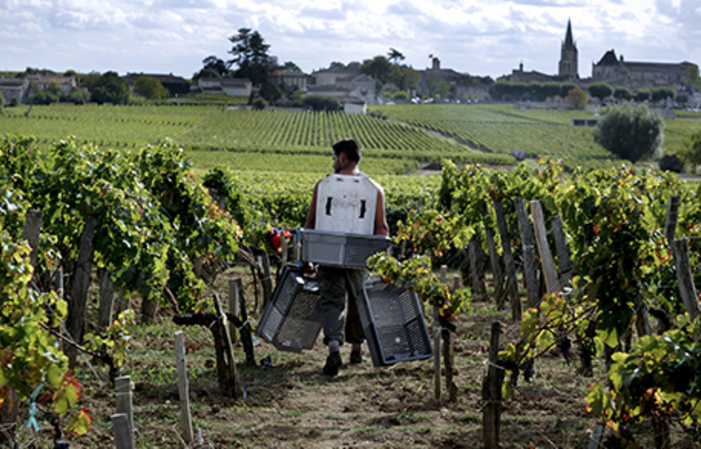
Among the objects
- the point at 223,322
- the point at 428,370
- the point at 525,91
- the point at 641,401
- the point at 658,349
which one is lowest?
the point at 428,370

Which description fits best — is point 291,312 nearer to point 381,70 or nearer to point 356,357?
point 356,357

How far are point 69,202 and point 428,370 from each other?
3.20m

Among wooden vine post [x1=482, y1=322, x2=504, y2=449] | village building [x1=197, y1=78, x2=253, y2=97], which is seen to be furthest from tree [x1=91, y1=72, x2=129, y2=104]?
wooden vine post [x1=482, y1=322, x2=504, y2=449]

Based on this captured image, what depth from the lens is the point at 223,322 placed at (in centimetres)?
515

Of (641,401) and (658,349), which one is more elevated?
(658,349)

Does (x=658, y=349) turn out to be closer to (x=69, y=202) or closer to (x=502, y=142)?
(x=69, y=202)

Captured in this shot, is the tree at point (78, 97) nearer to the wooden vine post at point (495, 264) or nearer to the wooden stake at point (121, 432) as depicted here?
the wooden vine post at point (495, 264)

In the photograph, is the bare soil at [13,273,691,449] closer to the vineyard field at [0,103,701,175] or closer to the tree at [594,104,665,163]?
the vineyard field at [0,103,701,175]

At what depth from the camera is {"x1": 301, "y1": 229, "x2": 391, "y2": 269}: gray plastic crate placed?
5504 mm

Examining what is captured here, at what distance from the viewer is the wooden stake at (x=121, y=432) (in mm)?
3197

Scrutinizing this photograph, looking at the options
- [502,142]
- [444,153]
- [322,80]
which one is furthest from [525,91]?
[444,153]

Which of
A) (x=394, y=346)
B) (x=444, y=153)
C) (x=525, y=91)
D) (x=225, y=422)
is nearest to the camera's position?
(x=225, y=422)

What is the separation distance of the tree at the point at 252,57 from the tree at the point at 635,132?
60.2m

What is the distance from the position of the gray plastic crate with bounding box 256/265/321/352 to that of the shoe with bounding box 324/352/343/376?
1.58 feet
